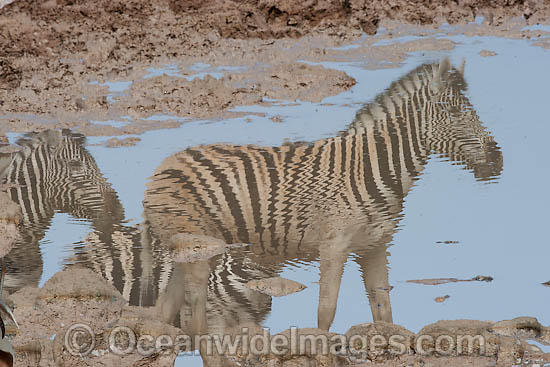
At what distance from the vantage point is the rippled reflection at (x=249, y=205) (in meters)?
3.27

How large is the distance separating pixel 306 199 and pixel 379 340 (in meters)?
1.38

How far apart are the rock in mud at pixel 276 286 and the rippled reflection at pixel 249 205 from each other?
5cm

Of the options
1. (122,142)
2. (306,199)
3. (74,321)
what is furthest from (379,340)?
(122,142)

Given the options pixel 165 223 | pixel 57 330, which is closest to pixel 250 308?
pixel 57 330

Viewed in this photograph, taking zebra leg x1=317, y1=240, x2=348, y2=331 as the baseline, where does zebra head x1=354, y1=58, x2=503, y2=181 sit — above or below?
above

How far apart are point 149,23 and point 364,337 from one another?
5921 mm

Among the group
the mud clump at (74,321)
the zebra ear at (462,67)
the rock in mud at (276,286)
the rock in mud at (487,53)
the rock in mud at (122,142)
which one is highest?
the rock in mud at (487,53)

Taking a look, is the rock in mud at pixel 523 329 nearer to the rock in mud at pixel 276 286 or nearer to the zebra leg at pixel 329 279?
the zebra leg at pixel 329 279

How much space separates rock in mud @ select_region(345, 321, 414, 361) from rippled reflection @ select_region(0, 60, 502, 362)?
0.12 m

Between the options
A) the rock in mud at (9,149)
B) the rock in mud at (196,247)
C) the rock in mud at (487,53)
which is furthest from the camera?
the rock in mud at (487,53)

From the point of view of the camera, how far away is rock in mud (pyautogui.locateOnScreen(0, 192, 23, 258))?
3773mm

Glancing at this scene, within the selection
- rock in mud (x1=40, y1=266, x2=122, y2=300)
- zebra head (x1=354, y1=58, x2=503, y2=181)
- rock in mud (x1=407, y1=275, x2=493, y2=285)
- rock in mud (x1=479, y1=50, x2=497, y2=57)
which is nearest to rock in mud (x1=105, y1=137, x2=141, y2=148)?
zebra head (x1=354, y1=58, x2=503, y2=181)

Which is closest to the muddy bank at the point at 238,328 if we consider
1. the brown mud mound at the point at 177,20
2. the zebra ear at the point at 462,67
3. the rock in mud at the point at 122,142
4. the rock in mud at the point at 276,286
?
the rock in mud at the point at 276,286

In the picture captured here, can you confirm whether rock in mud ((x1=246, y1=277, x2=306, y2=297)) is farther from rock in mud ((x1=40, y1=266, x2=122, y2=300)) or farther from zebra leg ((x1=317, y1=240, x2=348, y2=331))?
rock in mud ((x1=40, y1=266, x2=122, y2=300))
